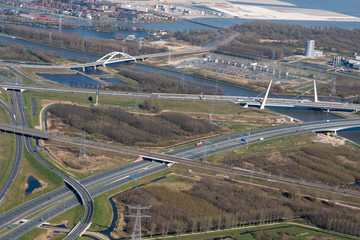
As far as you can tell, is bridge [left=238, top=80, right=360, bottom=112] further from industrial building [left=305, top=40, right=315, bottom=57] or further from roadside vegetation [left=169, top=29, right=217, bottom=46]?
roadside vegetation [left=169, top=29, right=217, bottom=46]

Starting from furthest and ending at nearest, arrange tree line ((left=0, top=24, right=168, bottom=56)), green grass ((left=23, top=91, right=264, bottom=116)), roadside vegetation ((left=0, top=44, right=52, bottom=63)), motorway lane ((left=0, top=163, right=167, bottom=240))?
tree line ((left=0, top=24, right=168, bottom=56)) → roadside vegetation ((left=0, top=44, right=52, bottom=63)) → green grass ((left=23, top=91, right=264, bottom=116)) → motorway lane ((left=0, top=163, right=167, bottom=240))

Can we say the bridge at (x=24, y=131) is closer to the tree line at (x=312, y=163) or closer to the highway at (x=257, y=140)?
the highway at (x=257, y=140)

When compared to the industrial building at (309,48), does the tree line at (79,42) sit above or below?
below

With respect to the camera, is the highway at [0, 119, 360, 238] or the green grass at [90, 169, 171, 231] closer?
the green grass at [90, 169, 171, 231]

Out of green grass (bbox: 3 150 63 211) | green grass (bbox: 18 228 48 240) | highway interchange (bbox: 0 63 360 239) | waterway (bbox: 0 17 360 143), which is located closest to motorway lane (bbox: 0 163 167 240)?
highway interchange (bbox: 0 63 360 239)

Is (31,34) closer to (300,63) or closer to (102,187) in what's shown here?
(300,63)

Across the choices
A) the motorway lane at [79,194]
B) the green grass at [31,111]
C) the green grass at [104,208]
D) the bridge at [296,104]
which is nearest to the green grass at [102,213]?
the green grass at [104,208]
